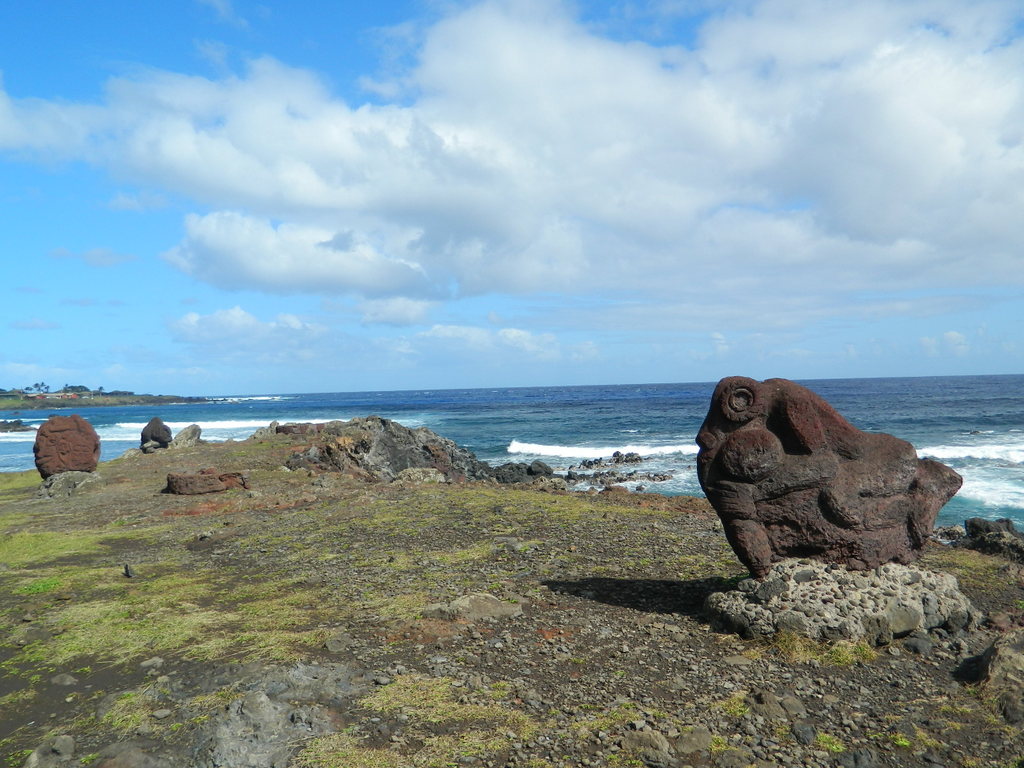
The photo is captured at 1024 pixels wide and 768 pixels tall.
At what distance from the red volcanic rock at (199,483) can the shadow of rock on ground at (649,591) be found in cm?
1257

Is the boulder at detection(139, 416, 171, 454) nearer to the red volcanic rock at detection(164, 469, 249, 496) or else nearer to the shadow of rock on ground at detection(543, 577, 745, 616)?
the red volcanic rock at detection(164, 469, 249, 496)

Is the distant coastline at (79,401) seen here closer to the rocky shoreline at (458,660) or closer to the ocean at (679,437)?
the ocean at (679,437)

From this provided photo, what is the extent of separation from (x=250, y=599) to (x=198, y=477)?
10667mm

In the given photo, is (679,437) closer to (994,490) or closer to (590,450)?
(590,450)

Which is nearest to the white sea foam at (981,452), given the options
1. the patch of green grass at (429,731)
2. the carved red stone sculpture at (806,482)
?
the carved red stone sculpture at (806,482)

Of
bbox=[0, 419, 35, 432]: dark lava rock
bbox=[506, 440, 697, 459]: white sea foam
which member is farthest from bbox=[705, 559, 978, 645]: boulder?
bbox=[0, 419, 35, 432]: dark lava rock

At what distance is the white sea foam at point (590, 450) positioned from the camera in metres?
39.8

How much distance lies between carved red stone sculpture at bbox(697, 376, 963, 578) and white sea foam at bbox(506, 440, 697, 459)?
29.7 m

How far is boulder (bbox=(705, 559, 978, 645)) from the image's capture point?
296 inches

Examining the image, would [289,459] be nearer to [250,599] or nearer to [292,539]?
[292,539]

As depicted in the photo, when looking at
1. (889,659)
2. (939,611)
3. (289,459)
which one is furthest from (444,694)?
(289,459)

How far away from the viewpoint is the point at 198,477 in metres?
19.0

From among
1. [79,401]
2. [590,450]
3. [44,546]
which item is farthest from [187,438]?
[79,401]

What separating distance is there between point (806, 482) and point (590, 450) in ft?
118
